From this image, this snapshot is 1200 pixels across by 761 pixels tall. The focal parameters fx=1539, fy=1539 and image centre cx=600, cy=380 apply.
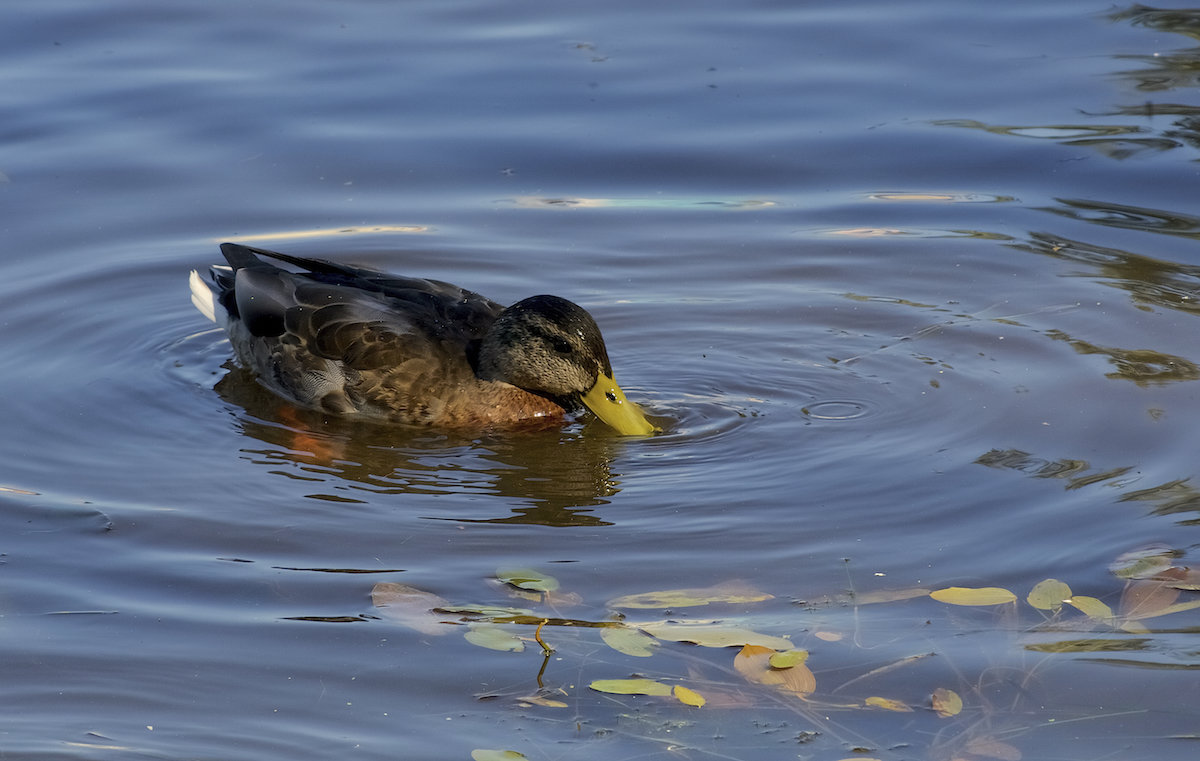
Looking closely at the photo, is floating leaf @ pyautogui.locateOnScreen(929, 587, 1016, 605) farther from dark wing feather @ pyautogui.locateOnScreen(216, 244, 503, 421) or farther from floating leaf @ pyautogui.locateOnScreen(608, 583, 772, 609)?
dark wing feather @ pyautogui.locateOnScreen(216, 244, 503, 421)

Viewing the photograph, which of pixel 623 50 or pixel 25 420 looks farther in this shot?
pixel 623 50

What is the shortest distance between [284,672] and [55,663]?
705 millimetres

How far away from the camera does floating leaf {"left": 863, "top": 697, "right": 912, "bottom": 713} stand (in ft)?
14.2

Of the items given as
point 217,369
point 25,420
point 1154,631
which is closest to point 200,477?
point 25,420

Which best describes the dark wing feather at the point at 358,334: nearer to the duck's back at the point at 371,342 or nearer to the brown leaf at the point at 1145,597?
the duck's back at the point at 371,342

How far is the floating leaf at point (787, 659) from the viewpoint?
4496 mm

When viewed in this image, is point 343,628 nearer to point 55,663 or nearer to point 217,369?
point 55,663

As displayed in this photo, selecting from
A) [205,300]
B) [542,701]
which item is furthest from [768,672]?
[205,300]

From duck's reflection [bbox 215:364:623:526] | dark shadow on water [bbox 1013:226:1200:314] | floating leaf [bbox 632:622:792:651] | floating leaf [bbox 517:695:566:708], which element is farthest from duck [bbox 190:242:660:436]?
dark shadow on water [bbox 1013:226:1200:314]

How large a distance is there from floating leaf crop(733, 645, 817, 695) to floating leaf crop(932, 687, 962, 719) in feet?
1.13

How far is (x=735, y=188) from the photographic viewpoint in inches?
361

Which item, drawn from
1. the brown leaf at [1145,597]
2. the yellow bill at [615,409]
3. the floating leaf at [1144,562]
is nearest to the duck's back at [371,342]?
the yellow bill at [615,409]

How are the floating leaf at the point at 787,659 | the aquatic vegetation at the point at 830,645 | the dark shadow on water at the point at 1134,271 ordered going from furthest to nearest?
the dark shadow on water at the point at 1134,271
the floating leaf at the point at 787,659
the aquatic vegetation at the point at 830,645

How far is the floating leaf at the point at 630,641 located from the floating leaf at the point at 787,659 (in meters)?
0.36
